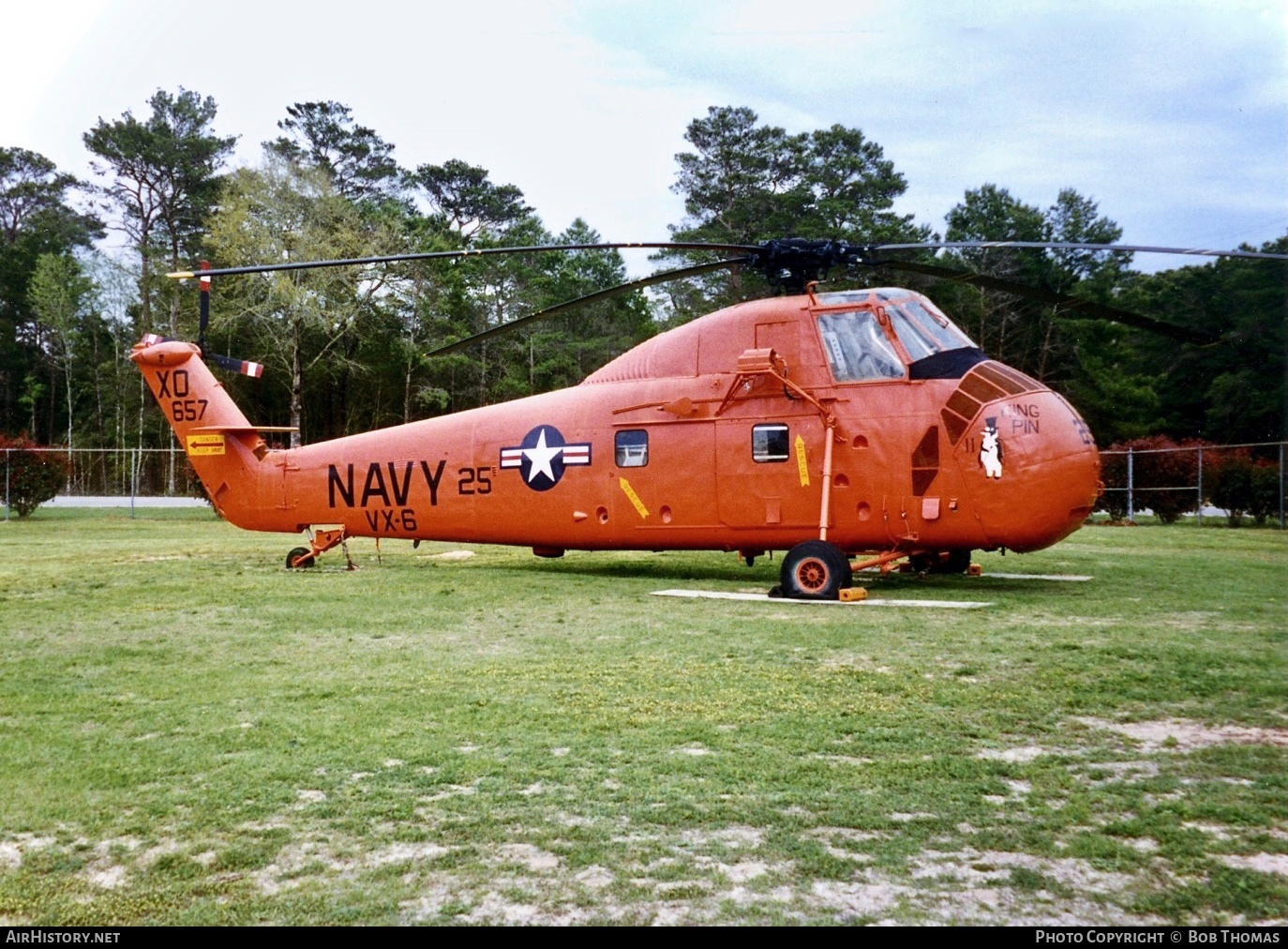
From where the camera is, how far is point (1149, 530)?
77.5ft

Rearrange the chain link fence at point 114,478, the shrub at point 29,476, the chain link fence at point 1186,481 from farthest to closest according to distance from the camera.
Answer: the chain link fence at point 114,478, the shrub at point 29,476, the chain link fence at point 1186,481

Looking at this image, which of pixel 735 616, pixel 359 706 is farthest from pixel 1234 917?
pixel 735 616

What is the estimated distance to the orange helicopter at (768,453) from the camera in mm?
10430

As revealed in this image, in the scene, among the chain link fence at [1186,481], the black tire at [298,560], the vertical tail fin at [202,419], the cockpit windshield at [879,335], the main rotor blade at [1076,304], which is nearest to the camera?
the main rotor blade at [1076,304]

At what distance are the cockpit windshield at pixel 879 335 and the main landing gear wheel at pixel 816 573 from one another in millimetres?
2072

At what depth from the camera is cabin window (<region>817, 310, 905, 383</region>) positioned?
11102 mm

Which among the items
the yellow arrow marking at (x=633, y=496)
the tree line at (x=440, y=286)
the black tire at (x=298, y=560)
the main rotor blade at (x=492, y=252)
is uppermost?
the tree line at (x=440, y=286)

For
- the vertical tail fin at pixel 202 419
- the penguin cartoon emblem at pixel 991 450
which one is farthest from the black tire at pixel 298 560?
the penguin cartoon emblem at pixel 991 450

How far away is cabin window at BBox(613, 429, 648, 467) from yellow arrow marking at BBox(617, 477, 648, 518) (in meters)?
0.22

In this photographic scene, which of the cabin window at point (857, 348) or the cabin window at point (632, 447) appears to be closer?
the cabin window at point (857, 348)

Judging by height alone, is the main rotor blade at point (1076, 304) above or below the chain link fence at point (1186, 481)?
above

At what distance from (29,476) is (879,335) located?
29.0m

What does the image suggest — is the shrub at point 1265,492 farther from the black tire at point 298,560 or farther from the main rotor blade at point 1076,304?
the black tire at point 298,560

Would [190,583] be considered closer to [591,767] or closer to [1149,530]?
[591,767]
